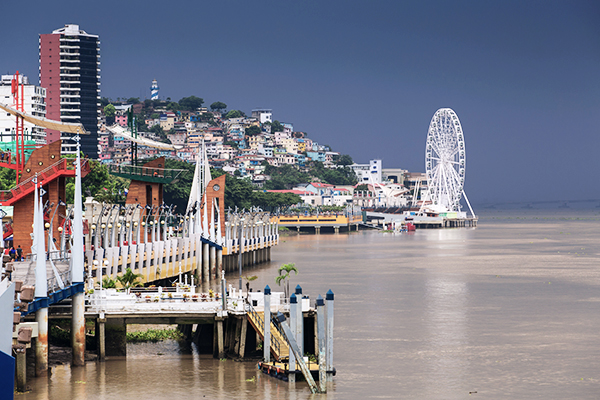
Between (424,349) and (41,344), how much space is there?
19308 mm

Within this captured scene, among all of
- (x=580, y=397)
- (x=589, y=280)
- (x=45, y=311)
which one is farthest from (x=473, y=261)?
(x=45, y=311)

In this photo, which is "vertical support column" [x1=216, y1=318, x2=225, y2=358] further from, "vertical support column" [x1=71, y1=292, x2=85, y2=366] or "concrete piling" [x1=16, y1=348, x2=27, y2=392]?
"concrete piling" [x1=16, y1=348, x2=27, y2=392]

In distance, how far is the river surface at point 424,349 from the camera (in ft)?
111

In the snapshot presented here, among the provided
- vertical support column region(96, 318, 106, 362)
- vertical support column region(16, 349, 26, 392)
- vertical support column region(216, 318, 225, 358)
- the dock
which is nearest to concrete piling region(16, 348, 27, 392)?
vertical support column region(16, 349, 26, 392)

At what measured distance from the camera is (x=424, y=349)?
4331 cm

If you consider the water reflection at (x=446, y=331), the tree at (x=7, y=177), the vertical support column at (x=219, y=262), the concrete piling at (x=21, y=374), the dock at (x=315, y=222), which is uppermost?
the tree at (x=7, y=177)

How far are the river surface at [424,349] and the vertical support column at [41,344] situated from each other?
50cm

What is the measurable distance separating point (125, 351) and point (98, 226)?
15.4 m

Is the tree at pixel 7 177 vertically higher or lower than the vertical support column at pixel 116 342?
higher

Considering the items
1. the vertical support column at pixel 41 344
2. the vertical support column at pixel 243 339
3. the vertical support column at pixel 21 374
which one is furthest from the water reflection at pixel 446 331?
the vertical support column at pixel 21 374

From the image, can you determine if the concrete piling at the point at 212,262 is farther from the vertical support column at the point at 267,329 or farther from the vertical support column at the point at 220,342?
the vertical support column at the point at 267,329

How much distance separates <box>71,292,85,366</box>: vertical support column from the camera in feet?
115

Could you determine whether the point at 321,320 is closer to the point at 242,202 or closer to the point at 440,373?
the point at 440,373

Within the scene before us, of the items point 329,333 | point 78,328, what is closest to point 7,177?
point 78,328
